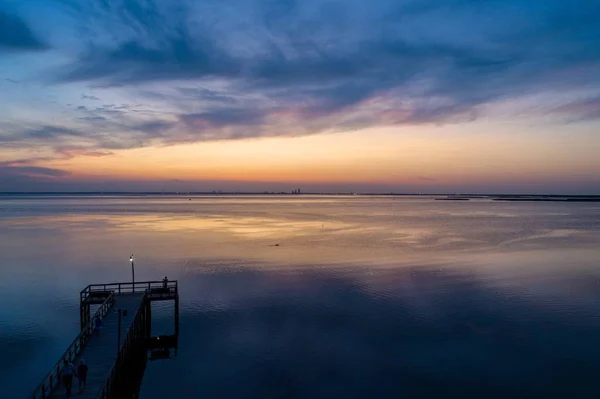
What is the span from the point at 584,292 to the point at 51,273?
51.0 m

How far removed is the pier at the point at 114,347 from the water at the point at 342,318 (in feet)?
3.98

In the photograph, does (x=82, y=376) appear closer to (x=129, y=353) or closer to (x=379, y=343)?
(x=129, y=353)

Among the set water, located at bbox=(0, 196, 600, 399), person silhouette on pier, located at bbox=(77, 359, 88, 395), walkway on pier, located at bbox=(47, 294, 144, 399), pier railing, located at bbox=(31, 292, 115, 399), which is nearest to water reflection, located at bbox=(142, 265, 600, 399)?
water, located at bbox=(0, 196, 600, 399)

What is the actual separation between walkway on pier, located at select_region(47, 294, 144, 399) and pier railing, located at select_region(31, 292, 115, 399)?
25 cm

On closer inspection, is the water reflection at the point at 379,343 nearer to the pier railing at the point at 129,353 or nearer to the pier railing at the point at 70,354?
the pier railing at the point at 129,353

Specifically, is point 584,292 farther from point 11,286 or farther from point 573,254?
point 11,286

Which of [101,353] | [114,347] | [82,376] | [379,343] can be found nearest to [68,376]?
[82,376]

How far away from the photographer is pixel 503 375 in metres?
22.9

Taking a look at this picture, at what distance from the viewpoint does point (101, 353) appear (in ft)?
66.8

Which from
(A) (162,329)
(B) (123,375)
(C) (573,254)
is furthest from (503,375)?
(C) (573,254)

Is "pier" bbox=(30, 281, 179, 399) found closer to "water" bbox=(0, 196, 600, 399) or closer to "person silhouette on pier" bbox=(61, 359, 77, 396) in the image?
"person silhouette on pier" bbox=(61, 359, 77, 396)

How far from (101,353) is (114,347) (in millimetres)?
801

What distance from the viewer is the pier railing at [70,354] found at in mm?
16531

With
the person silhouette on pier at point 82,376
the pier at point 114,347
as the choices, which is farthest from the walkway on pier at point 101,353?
the person silhouette on pier at point 82,376
